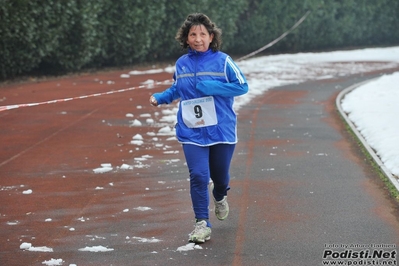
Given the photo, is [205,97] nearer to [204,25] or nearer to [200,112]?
[200,112]

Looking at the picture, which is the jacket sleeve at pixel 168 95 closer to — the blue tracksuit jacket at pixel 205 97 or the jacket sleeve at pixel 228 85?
the blue tracksuit jacket at pixel 205 97

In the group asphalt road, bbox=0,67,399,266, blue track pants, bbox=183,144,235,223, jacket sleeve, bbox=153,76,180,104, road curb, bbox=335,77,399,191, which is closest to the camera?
asphalt road, bbox=0,67,399,266

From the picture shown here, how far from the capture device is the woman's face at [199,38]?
23.0 feet

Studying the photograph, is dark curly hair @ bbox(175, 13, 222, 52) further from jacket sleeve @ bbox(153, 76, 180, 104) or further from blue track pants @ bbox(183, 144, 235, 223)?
blue track pants @ bbox(183, 144, 235, 223)

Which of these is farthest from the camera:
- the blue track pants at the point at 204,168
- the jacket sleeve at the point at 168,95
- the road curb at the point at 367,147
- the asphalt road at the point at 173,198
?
the road curb at the point at 367,147

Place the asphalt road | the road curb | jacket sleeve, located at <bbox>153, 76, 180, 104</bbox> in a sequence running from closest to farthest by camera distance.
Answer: the asphalt road, jacket sleeve, located at <bbox>153, 76, 180, 104</bbox>, the road curb

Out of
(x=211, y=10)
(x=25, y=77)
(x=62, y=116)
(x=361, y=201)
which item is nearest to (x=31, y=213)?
(x=361, y=201)

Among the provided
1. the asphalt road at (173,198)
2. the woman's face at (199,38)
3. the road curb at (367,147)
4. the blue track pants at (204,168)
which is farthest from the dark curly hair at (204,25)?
the road curb at (367,147)

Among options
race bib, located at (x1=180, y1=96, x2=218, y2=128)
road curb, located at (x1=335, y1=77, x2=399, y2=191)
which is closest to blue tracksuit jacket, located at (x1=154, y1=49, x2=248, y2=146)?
race bib, located at (x1=180, y1=96, x2=218, y2=128)

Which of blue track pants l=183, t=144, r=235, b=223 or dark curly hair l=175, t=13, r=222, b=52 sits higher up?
dark curly hair l=175, t=13, r=222, b=52

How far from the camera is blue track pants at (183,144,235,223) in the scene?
700cm

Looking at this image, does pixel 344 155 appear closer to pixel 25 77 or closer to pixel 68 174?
pixel 68 174

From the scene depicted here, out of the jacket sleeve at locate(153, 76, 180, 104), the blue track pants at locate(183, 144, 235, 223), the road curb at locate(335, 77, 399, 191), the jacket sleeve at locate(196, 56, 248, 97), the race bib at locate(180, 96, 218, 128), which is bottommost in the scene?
the road curb at locate(335, 77, 399, 191)

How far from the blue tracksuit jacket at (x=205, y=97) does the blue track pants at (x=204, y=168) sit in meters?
0.07
